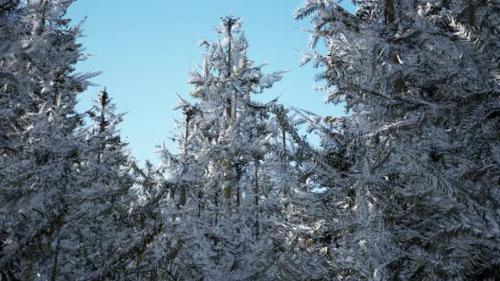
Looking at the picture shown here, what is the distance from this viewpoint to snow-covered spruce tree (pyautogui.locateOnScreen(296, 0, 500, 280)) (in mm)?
2922

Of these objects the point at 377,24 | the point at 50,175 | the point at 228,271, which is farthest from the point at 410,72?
the point at 228,271

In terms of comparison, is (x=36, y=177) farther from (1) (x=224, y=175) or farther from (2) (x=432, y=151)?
(1) (x=224, y=175)

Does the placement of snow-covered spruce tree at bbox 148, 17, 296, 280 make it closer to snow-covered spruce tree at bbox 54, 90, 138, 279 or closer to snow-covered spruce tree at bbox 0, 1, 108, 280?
snow-covered spruce tree at bbox 54, 90, 138, 279

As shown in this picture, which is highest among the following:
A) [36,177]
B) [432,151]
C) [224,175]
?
[224,175]

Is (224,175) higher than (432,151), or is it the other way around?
(224,175)

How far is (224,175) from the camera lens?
15.5 metres

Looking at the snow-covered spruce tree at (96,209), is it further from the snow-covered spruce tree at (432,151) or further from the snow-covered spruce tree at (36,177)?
the snow-covered spruce tree at (432,151)

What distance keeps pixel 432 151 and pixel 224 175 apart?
460 inches

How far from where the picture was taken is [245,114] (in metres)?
18.0

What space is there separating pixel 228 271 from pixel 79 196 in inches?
160

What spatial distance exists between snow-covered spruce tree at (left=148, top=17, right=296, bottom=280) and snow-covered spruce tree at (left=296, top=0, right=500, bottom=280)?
9.66 feet

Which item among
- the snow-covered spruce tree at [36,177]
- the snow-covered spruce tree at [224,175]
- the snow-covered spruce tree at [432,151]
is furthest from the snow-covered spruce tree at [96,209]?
the snow-covered spruce tree at [432,151]

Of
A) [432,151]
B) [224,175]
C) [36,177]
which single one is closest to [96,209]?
Result: [36,177]

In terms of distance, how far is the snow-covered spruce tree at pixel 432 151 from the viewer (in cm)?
292
